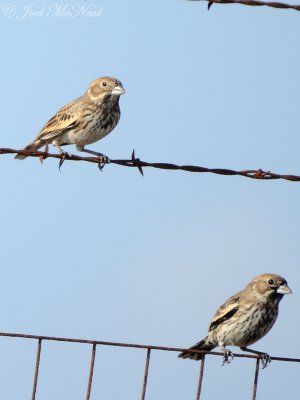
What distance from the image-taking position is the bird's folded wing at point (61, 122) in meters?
11.5

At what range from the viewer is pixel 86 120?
11.5m

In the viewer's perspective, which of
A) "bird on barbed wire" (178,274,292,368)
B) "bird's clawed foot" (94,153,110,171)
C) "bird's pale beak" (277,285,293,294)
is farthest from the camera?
"bird's pale beak" (277,285,293,294)

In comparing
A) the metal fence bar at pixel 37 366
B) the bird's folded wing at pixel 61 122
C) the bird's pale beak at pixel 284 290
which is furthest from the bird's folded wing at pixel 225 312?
the metal fence bar at pixel 37 366

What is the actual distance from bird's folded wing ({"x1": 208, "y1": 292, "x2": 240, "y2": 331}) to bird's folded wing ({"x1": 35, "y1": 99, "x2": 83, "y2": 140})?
245 centimetres

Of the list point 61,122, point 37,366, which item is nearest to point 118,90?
point 61,122

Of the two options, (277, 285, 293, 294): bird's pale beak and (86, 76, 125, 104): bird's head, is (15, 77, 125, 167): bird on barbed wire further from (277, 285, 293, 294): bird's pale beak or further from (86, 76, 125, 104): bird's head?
(277, 285, 293, 294): bird's pale beak

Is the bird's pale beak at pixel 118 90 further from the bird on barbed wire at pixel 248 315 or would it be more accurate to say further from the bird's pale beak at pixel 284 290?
the bird's pale beak at pixel 284 290

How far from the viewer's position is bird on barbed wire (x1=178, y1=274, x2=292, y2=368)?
11.0 meters

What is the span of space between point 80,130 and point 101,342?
15.3 ft

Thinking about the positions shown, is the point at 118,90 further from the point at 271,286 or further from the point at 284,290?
the point at 284,290

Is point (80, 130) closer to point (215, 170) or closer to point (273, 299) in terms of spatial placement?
point (273, 299)

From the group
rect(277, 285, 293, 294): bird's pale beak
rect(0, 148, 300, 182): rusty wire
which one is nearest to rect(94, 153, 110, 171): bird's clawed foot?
rect(0, 148, 300, 182): rusty wire

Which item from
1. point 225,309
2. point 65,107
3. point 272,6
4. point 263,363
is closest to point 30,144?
point 65,107

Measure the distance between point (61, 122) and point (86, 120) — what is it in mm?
275
